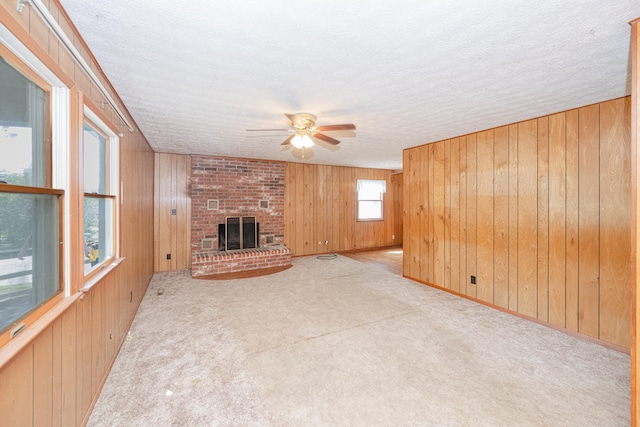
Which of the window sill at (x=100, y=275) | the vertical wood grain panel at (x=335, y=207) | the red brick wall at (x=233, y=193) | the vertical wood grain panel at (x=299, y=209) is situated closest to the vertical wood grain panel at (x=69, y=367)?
the window sill at (x=100, y=275)

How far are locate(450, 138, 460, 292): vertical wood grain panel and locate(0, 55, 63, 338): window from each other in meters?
4.24

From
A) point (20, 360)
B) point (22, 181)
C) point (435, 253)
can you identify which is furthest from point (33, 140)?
point (435, 253)

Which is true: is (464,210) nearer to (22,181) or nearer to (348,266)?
(348,266)

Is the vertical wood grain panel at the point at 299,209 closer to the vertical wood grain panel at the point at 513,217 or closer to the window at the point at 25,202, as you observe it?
the vertical wood grain panel at the point at 513,217

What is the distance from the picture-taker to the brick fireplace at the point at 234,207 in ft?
16.8

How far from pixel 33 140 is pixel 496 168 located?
4.24 m

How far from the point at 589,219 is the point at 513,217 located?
674 mm

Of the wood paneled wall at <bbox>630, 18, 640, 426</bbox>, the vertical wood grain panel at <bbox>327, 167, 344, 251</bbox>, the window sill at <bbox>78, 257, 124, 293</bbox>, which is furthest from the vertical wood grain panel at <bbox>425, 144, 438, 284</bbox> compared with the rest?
the window sill at <bbox>78, 257, 124, 293</bbox>

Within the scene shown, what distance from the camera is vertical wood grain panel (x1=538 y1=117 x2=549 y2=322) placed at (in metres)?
2.89

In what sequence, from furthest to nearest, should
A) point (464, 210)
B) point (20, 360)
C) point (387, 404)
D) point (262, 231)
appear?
point (262, 231) < point (464, 210) < point (387, 404) < point (20, 360)

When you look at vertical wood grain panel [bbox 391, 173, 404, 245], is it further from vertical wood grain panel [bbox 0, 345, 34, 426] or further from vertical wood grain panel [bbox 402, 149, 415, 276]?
vertical wood grain panel [bbox 0, 345, 34, 426]

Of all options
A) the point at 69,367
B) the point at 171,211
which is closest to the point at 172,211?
the point at 171,211

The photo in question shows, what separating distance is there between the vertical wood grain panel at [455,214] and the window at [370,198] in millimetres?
3595

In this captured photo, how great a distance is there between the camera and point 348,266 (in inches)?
216
